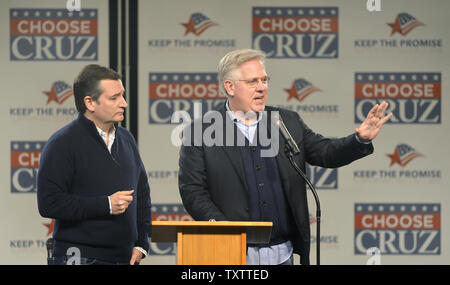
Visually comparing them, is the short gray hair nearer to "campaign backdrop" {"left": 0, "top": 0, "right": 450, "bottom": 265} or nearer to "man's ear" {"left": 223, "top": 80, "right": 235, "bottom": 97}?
"man's ear" {"left": 223, "top": 80, "right": 235, "bottom": 97}

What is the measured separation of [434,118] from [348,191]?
85 cm

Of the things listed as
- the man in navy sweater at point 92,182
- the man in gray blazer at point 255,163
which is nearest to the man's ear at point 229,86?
the man in gray blazer at point 255,163

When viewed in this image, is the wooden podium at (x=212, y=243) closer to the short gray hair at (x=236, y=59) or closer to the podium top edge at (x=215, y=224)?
the podium top edge at (x=215, y=224)

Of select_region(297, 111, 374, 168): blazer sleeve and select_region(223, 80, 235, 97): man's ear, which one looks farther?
select_region(223, 80, 235, 97): man's ear

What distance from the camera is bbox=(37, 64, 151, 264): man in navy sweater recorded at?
3.12m

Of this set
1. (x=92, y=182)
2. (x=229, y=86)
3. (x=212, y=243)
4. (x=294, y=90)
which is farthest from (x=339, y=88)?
(x=212, y=243)

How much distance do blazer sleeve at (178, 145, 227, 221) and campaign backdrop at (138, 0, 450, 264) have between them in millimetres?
2029

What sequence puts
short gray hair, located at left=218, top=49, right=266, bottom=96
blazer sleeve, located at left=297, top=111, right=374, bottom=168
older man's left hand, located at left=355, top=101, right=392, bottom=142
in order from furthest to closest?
short gray hair, located at left=218, top=49, right=266, bottom=96, blazer sleeve, located at left=297, top=111, right=374, bottom=168, older man's left hand, located at left=355, top=101, right=392, bottom=142

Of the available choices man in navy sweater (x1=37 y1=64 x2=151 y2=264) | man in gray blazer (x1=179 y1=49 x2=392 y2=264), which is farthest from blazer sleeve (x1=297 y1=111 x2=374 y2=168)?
man in navy sweater (x1=37 y1=64 x2=151 y2=264)

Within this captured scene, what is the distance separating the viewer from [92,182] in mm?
3178

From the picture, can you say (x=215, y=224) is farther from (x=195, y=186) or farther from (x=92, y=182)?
(x=92, y=182)

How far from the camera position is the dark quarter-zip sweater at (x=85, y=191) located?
311 cm

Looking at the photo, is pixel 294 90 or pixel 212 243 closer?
pixel 212 243

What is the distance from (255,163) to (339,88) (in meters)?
2.29
